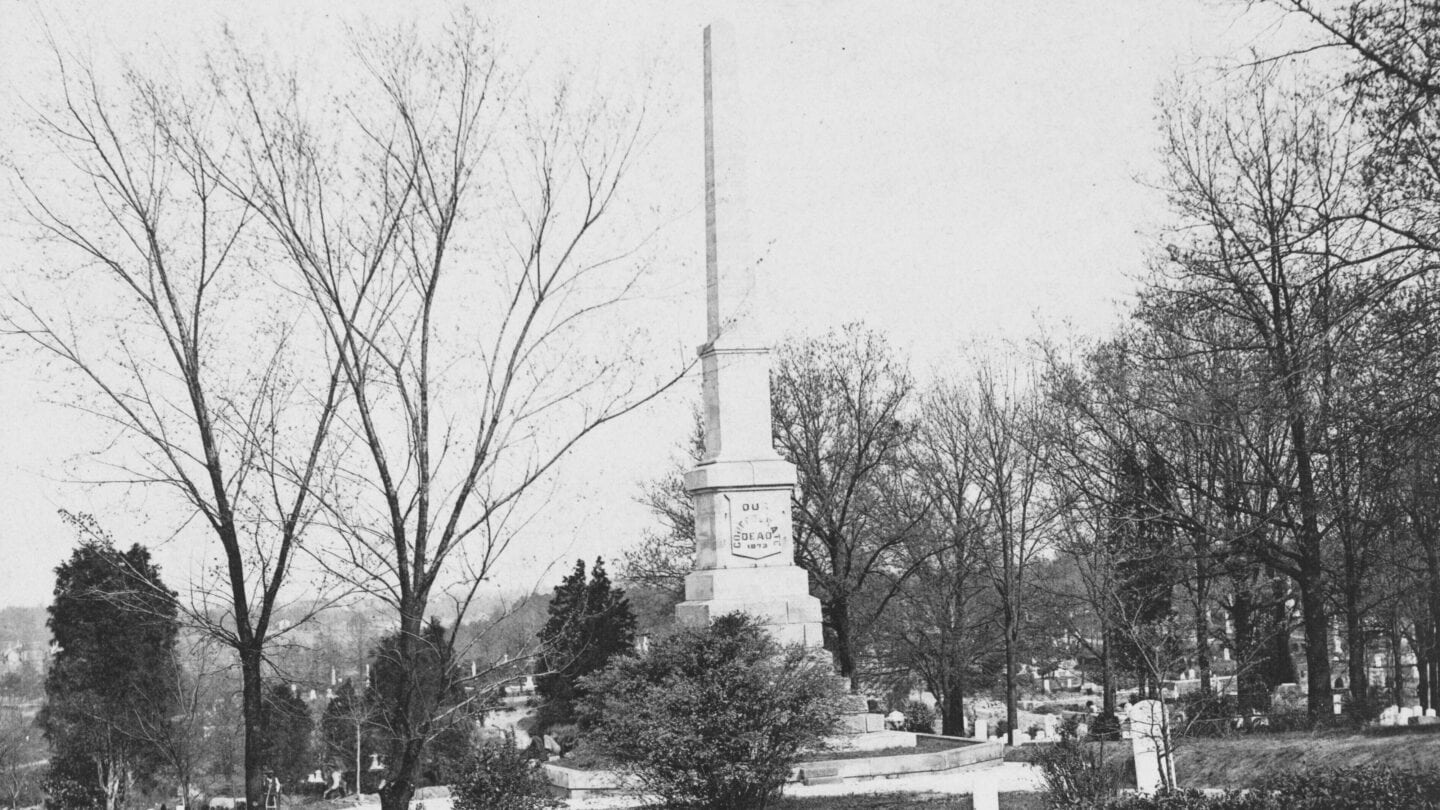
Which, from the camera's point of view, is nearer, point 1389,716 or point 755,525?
point 755,525

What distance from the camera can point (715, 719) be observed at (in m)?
10.5

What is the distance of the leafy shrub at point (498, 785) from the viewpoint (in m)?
10.4

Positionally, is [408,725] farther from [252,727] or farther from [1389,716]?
[1389,716]

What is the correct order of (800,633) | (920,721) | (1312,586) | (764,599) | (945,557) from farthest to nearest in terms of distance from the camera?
(945,557)
(920,721)
(1312,586)
(764,599)
(800,633)

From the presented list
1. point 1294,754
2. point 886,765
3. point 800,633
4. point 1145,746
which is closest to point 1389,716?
point 1294,754

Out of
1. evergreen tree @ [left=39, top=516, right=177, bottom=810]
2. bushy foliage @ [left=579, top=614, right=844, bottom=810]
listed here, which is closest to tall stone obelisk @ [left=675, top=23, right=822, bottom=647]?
bushy foliage @ [left=579, top=614, right=844, bottom=810]

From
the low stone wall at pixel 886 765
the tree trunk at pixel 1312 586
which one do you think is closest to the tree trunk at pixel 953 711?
the low stone wall at pixel 886 765

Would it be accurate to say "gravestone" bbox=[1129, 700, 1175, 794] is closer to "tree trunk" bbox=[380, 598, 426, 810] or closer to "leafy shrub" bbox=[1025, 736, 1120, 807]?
"leafy shrub" bbox=[1025, 736, 1120, 807]

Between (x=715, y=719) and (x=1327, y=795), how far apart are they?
16.5ft

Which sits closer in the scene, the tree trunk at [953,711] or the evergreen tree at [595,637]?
the tree trunk at [953,711]

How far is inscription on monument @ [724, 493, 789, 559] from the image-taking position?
56.0 feet

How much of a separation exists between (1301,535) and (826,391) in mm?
11647

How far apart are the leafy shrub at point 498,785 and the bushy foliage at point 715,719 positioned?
892 millimetres

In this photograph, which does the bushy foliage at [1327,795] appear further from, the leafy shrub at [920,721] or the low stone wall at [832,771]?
the leafy shrub at [920,721]
